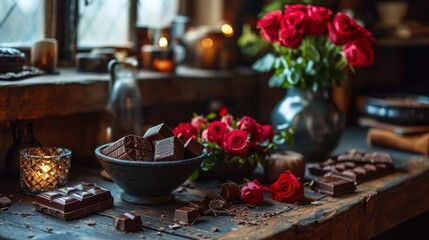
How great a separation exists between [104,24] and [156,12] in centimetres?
29

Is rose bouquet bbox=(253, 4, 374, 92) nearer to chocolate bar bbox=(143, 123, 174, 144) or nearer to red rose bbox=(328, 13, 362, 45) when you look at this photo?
red rose bbox=(328, 13, 362, 45)

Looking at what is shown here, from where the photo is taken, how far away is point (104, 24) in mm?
2348

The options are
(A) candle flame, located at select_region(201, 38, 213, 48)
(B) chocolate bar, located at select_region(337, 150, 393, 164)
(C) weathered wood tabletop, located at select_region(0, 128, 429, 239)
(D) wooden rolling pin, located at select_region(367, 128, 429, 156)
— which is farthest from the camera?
(A) candle flame, located at select_region(201, 38, 213, 48)

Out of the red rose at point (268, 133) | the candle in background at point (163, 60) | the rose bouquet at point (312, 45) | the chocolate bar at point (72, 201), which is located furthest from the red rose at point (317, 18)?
the chocolate bar at point (72, 201)

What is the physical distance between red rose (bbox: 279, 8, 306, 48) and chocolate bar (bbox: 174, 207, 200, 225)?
672mm

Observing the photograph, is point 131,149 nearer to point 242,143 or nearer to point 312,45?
point 242,143

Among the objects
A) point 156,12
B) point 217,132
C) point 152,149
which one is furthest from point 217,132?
point 156,12

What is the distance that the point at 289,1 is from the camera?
8.31 feet

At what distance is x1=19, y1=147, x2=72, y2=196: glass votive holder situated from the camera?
61.4 inches

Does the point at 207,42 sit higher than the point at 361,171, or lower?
higher

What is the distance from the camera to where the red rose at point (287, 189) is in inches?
63.6

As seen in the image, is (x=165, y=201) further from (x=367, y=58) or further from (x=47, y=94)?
(x=367, y=58)

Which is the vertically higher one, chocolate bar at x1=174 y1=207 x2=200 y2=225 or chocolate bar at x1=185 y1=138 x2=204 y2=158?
chocolate bar at x1=185 y1=138 x2=204 y2=158

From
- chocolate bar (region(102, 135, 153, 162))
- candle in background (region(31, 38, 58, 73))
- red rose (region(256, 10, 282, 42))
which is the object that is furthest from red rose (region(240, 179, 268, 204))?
candle in background (region(31, 38, 58, 73))
